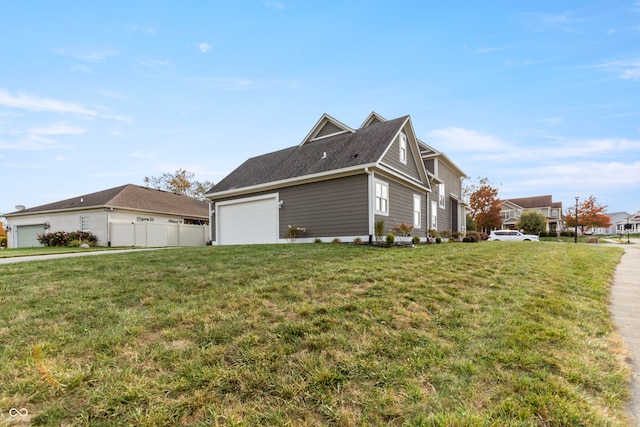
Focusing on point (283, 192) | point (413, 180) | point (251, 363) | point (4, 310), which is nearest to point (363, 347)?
point (251, 363)

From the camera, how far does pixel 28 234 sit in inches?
877

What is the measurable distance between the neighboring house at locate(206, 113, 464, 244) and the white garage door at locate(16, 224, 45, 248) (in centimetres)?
1600

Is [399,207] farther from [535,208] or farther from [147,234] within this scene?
[535,208]

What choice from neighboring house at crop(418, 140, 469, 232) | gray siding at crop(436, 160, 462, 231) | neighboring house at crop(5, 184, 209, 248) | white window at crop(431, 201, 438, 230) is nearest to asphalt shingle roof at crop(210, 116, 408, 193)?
neighboring house at crop(418, 140, 469, 232)

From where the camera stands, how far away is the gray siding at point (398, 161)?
12.3 meters

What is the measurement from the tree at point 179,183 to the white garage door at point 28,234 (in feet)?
52.0

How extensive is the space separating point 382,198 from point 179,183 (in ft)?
108

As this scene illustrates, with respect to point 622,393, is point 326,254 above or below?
above

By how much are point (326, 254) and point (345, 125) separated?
8918 mm

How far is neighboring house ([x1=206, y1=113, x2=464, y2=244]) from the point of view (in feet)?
37.2

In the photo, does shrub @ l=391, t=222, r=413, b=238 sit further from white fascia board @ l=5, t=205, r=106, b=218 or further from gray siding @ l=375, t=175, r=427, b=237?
white fascia board @ l=5, t=205, r=106, b=218

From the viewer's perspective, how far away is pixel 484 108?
13.8m

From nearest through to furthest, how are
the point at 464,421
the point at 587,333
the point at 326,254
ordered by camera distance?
1. the point at 464,421
2. the point at 587,333
3. the point at 326,254

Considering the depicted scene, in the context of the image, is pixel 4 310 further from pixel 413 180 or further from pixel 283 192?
pixel 413 180
